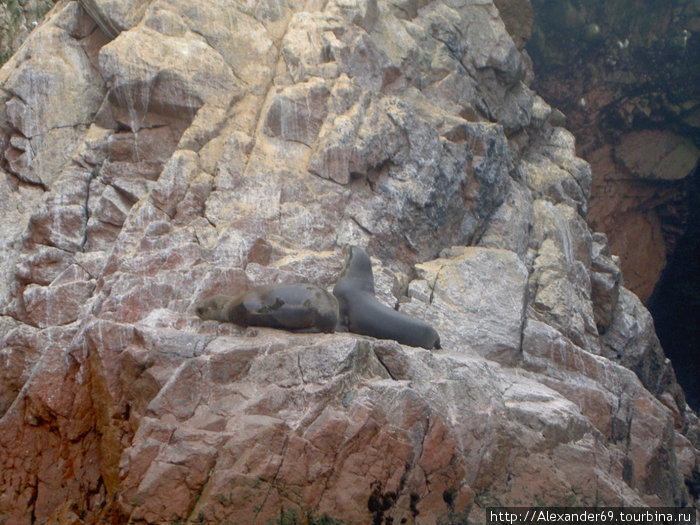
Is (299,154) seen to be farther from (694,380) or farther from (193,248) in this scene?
(694,380)

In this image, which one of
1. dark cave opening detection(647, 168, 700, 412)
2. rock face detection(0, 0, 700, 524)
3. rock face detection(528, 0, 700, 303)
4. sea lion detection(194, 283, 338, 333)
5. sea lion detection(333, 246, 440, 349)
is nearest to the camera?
rock face detection(0, 0, 700, 524)

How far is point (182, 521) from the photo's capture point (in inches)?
233

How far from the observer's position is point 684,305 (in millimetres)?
→ 20375

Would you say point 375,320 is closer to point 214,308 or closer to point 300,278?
point 300,278

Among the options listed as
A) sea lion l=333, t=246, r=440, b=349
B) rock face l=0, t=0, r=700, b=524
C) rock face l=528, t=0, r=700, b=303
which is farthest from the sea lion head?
rock face l=528, t=0, r=700, b=303

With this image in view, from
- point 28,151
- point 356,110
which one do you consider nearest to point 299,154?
point 356,110

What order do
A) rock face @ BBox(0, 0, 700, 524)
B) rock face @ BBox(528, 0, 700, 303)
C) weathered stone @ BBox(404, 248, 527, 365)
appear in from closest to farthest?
rock face @ BBox(0, 0, 700, 524)
weathered stone @ BBox(404, 248, 527, 365)
rock face @ BBox(528, 0, 700, 303)

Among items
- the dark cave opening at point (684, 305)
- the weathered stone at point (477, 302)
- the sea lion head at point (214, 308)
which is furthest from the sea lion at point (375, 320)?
the dark cave opening at point (684, 305)

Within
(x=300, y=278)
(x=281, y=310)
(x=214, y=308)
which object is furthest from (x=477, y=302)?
(x=214, y=308)

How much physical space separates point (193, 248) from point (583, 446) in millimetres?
5206

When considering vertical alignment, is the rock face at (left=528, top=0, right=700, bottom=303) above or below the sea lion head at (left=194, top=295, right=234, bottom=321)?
above

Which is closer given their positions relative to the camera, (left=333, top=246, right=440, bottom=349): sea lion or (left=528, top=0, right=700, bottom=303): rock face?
(left=333, top=246, right=440, bottom=349): sea lion

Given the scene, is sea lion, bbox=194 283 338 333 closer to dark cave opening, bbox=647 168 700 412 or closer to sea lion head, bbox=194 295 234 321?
sea lion head, bbox=194 295 234 321

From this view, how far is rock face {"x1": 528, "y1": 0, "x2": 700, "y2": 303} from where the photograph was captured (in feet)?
63.2
